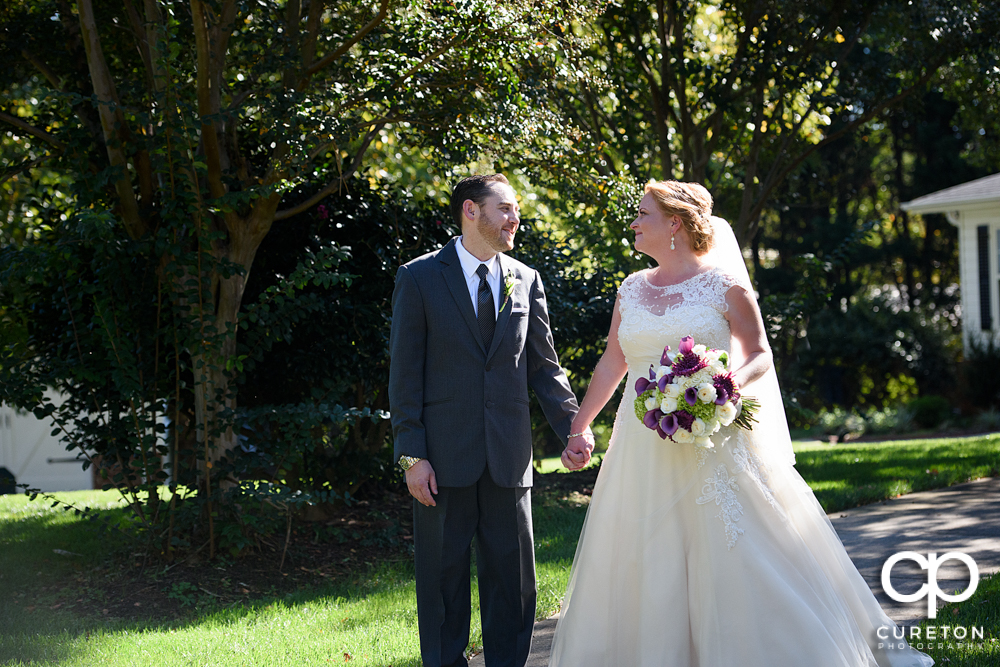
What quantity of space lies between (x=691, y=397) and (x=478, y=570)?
46.7 inches

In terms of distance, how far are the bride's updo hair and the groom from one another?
27.0 inches

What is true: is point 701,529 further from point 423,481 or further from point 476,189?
point 476,189

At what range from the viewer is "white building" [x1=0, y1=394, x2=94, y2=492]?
56.0ft

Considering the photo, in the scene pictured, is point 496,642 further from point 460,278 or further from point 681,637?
point 460,278

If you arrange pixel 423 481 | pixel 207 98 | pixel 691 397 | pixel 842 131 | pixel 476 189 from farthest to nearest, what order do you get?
pixel 842 131 < pixel 207 98 < pixel 476 189 < pixel 423 481 < pixel 691 397

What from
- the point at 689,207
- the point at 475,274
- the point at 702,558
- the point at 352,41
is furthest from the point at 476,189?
the point at 352,41

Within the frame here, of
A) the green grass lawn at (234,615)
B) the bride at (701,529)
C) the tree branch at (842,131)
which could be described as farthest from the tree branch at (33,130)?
the tree branch at (842,131)

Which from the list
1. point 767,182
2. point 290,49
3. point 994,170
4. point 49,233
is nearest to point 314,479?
point 49,233

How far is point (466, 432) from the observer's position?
12.0 feet

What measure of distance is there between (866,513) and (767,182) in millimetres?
4786

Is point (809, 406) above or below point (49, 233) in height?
below

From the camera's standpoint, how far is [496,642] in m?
3.73

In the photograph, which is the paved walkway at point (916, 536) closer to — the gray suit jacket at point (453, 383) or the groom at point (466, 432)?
the groom at point (466, 432)

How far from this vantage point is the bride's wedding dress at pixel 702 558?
11.3 feet
